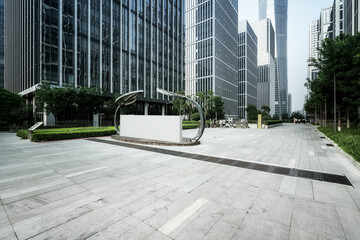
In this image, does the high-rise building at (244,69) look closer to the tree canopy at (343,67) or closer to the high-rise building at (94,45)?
the high-rise building at (94,45)

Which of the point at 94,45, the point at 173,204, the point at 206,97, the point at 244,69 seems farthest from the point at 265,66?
the point at 173,204

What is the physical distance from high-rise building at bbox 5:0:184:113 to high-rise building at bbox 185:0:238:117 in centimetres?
1744

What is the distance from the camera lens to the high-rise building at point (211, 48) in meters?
62.6

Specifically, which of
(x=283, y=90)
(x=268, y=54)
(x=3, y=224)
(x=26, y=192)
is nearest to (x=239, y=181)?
(x=3, y=224)

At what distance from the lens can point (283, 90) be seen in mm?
195375

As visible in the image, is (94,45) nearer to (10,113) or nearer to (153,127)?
(10,113)

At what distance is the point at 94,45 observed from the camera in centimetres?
3275

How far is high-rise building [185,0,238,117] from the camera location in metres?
62.6

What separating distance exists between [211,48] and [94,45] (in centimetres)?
4319

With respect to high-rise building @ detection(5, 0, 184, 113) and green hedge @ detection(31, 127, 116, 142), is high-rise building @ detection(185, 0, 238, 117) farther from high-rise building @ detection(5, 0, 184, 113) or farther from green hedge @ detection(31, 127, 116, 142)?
green hedge @ detection(31, 127, 116, 142)

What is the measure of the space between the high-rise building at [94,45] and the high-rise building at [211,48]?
57.2 ft

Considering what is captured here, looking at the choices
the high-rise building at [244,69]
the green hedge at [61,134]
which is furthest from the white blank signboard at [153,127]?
the high-rise building at [244,69]

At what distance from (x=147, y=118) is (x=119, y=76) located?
2831cm

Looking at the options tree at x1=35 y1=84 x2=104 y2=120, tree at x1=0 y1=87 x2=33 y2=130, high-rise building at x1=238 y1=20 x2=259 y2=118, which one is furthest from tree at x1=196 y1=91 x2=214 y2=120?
high-rise building at x1=238 y1=20 x2=259 y2=118
